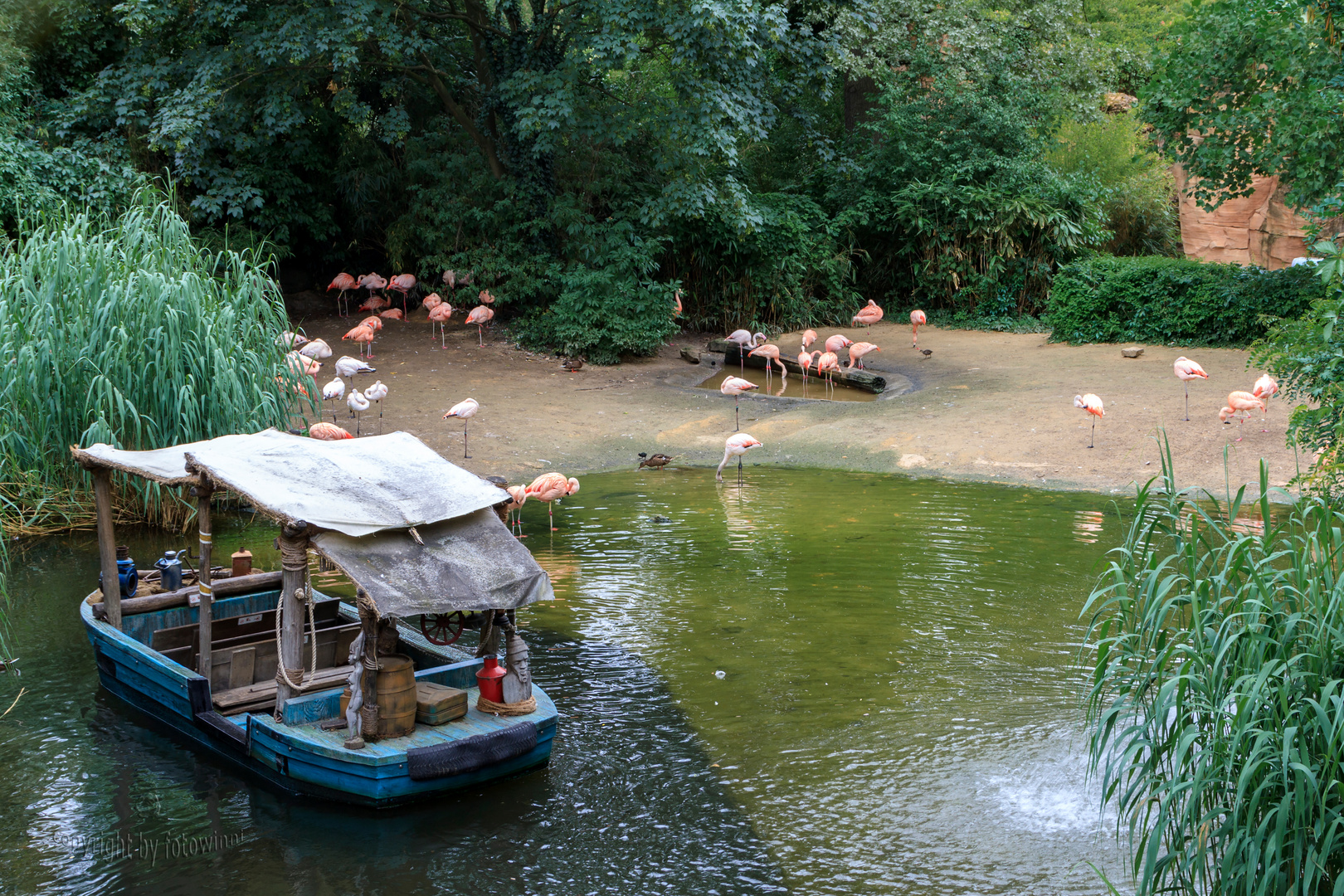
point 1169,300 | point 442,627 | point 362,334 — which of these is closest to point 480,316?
point 362,334

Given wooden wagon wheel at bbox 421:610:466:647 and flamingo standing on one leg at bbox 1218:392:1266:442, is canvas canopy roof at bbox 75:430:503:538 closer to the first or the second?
wooden wagon wheel at bbox 421:610:466:647

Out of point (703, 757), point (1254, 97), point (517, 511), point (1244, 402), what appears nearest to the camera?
point (703, 757)

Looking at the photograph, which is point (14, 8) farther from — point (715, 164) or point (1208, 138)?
point (1208, 138)

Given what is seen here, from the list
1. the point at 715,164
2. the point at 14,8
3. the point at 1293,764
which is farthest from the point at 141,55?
the point at 1293,764

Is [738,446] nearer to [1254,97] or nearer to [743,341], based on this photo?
[743,341]

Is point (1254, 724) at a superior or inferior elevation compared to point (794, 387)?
superior

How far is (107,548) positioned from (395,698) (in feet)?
8.63

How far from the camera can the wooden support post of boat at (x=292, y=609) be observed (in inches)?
218

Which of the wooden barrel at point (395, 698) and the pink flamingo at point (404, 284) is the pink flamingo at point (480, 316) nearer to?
the pink flamingo at point (404, 284)

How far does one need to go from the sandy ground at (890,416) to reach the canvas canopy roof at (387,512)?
18.7 ft

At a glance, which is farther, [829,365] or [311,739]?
[829,365]

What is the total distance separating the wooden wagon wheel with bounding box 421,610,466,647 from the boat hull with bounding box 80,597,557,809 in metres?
0.16

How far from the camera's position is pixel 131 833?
5242 mm

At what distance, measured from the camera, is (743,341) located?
16766 mm
